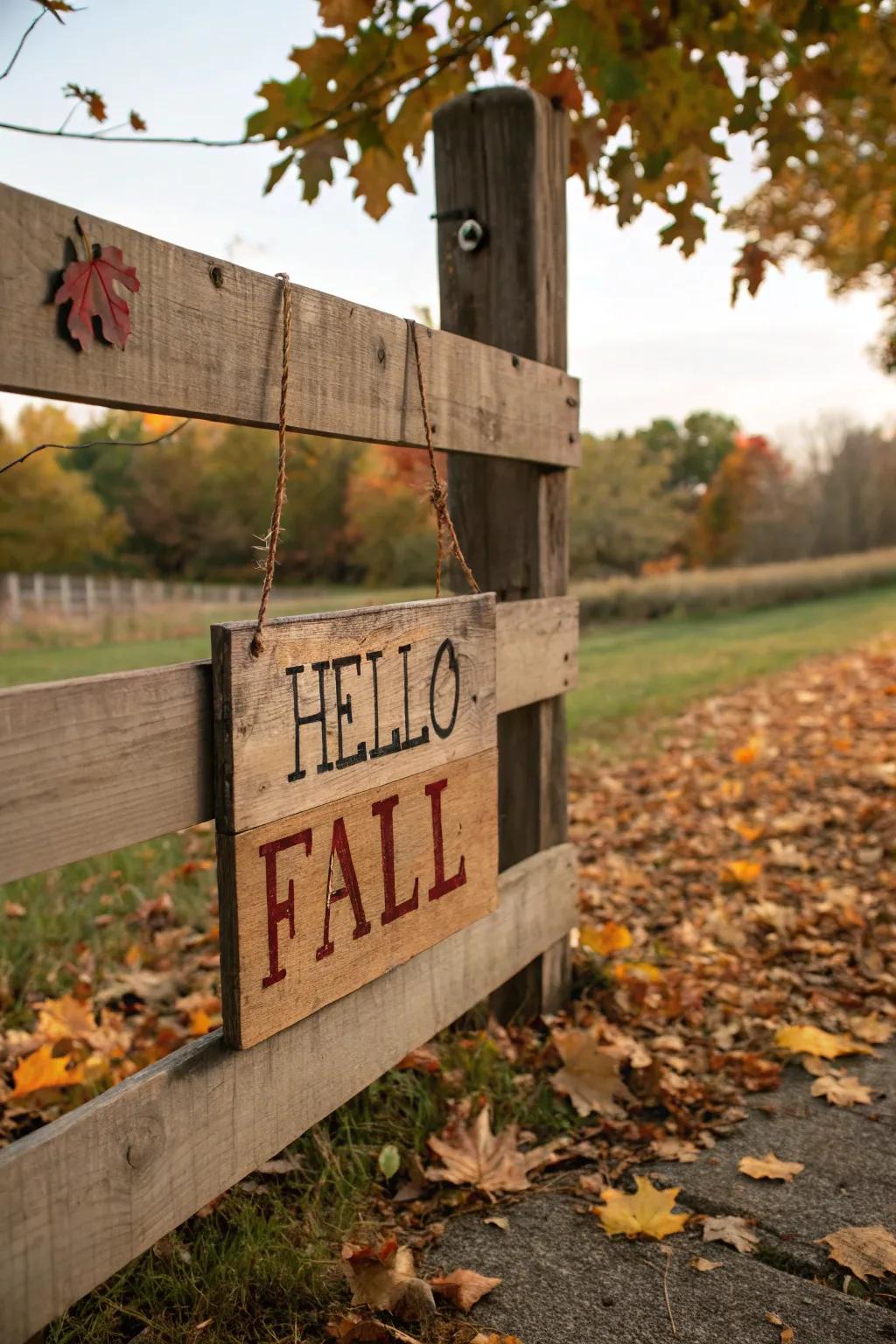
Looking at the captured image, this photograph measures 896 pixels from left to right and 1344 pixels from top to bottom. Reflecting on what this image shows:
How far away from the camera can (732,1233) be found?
2.14 metres

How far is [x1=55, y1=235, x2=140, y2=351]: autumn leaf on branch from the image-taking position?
1.41 metres

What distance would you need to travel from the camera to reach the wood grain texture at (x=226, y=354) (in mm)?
1372

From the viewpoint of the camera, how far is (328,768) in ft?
5.90

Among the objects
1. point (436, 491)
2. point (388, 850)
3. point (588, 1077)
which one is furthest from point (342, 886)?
point (588, 1077)

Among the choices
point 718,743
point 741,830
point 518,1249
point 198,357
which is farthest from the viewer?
point 718,743

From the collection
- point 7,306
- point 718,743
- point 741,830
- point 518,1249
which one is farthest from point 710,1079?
point 718,743

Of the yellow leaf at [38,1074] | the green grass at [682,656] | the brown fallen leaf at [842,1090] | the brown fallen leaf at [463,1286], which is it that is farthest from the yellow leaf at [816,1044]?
the green grass at [682,656]

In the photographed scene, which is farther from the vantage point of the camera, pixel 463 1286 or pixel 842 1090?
pixel 842 1090

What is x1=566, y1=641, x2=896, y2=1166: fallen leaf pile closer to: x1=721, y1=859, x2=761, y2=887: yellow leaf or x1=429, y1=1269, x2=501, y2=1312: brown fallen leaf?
x1=721, y1=859, x2=761, y2=887: yellow leaf

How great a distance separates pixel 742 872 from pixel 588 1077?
1.91 metres

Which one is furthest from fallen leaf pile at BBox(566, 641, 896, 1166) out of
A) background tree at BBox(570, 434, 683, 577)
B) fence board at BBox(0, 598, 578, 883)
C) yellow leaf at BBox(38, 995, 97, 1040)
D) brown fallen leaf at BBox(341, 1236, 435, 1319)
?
background tree at BBox(570, 434, 683, 577)

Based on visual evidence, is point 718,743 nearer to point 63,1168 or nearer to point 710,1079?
point 710,1079

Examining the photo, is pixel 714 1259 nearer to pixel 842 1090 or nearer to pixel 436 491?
pixel 842 1090

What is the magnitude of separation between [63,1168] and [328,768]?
0.72 m
